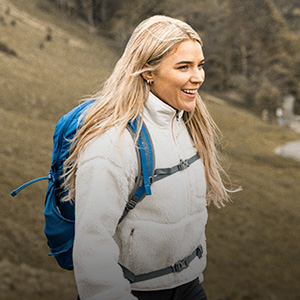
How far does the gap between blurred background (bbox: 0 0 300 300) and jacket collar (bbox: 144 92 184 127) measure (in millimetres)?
478

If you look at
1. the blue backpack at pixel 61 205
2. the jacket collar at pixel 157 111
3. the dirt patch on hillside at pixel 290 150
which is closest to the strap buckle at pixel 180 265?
the blue backpack at pixel 61 205

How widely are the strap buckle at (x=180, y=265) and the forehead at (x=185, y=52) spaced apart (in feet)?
2.40

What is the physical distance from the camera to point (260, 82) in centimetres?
2772

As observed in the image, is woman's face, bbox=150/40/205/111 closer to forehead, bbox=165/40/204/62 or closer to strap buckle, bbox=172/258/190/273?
forehead, bbox=165/40/204/62

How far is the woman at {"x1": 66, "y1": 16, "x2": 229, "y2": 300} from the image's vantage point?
4.37 ft

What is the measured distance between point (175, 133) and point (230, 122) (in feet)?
65.1

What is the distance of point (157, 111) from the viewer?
1.53 meters

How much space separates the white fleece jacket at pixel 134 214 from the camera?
52.3 inches

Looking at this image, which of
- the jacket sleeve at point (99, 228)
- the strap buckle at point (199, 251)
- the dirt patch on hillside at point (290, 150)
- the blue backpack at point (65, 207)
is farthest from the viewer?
the dirt patch on hillside at point (290, 150)

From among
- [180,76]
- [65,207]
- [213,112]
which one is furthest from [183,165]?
[213,112]

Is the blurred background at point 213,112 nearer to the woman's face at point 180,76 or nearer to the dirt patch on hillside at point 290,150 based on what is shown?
the dirt patch on hillside at point 290,150

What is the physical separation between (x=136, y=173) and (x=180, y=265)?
431 millimetres

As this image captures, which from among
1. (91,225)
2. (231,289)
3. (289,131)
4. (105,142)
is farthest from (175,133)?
(289,131)

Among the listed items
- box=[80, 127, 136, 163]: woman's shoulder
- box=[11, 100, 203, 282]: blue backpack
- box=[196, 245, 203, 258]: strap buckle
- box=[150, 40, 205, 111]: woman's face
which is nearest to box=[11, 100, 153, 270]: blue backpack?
box=[11, 100, 203, 282]: blue backpack
